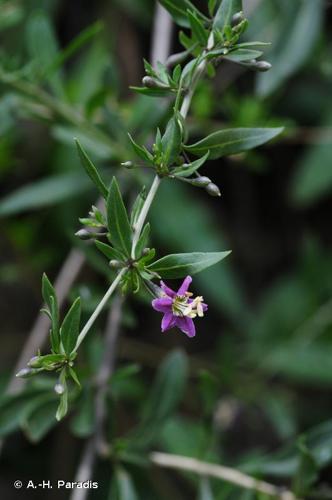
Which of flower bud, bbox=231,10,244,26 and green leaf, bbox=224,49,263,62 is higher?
flower bud, bbox=231,10,244,26

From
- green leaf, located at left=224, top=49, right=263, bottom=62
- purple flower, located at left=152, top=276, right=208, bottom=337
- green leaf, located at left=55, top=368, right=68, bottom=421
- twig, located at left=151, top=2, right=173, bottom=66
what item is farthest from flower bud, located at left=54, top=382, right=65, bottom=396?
twig, located at left=151, top=2, right=173, bottom=66

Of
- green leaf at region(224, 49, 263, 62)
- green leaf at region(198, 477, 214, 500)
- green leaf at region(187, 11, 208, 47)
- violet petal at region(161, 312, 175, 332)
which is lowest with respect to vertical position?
green leaf at region(198, 477, 214, 500)

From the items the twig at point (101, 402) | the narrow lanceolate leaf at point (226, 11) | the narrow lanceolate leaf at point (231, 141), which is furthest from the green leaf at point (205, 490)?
the narrow lanceolate leaf at point (226, 11)

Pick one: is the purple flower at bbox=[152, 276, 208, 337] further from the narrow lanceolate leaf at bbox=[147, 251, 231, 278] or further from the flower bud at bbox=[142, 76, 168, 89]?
the flower bud at bbox=[142, 76, 168, 89]

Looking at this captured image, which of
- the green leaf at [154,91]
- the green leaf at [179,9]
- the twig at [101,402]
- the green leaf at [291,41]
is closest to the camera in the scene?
the green leaf at [154,91]

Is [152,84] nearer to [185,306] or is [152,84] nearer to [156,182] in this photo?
[156,182]

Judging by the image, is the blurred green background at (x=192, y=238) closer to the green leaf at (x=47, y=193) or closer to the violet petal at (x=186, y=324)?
the green leaf at (x=47, y=193)
